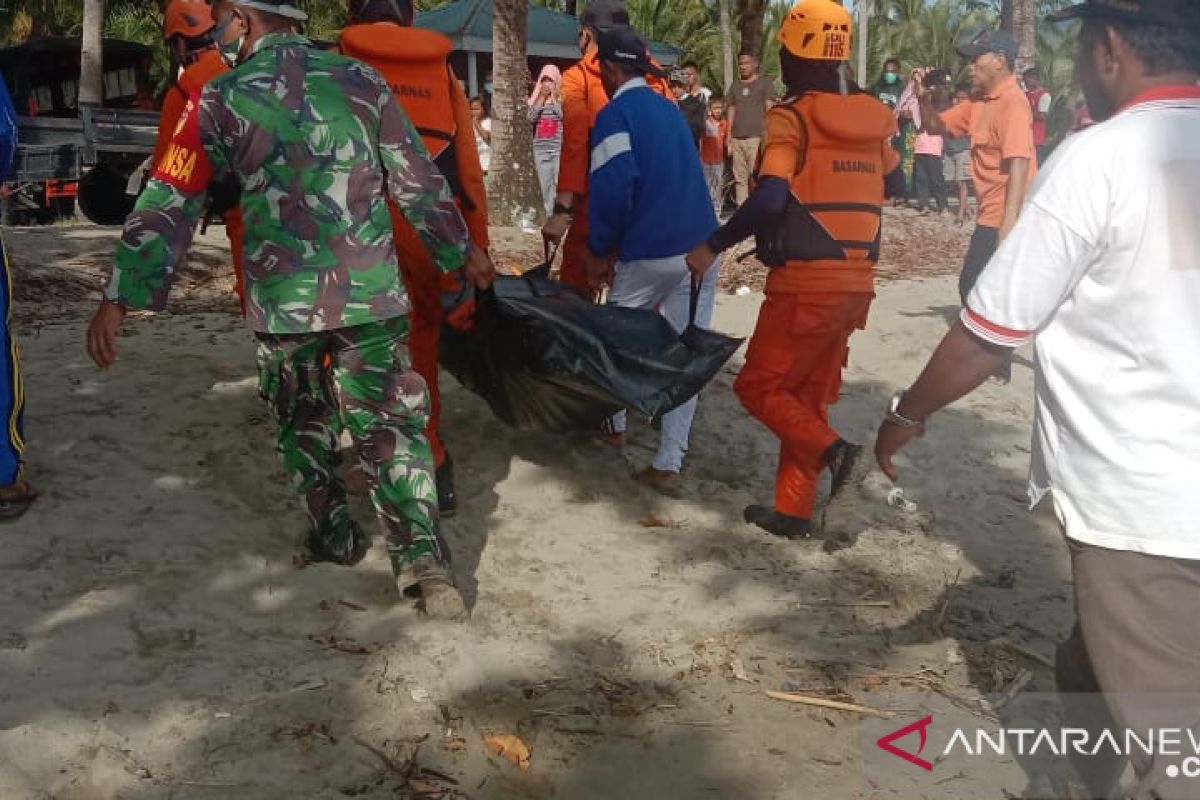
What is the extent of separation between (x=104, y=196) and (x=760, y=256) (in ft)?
36.1

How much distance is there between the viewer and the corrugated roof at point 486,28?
68.3 ft

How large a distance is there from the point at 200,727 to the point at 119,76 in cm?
1648

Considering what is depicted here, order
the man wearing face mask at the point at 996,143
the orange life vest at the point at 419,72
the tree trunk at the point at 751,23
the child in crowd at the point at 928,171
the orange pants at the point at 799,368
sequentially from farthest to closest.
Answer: the tree trunk at the point at 751,23
the child in crowd at the point at 928,171
the man wearing face mask at the point at 996,143
the orange pants at the point at 799,368
the orange life vest at the point at 419,72

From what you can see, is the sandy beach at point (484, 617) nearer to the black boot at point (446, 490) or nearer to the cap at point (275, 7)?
the black boot at point (446, 490)

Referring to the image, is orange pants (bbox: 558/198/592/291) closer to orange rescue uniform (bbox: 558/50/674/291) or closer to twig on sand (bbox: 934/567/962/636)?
orange rescue uniform (bbox: 558/50/674/291)

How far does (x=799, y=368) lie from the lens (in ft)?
14.7

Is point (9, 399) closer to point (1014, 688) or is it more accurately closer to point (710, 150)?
point (1014, 688)

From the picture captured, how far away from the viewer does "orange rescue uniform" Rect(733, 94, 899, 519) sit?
4.21 metres

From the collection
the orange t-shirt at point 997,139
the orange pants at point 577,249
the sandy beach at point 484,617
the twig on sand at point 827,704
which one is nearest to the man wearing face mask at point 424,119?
the sandy beach at point 484,617

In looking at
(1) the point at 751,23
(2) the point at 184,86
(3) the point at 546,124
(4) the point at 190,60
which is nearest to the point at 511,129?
(3) the point at 546,124

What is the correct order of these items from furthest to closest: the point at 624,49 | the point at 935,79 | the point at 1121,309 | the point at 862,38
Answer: the point at 862,38, the point at 935,79, the point at 624,49, the point at 1121,309

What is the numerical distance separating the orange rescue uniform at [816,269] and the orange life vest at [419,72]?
1196 mm

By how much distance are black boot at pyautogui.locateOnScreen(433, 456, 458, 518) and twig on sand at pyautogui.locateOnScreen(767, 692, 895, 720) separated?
5.49 feet

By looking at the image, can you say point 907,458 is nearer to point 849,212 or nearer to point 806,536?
point 806,536
